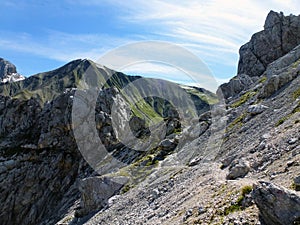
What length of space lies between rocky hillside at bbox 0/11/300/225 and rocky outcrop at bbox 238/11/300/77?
1.00 ft

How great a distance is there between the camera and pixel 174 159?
45.4 m

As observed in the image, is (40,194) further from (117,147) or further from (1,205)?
(117,147)

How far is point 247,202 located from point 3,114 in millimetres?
92083

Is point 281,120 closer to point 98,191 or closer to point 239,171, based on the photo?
point 239,171

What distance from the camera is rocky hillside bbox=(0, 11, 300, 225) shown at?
2016 cm

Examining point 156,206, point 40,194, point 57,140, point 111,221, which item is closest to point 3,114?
point 57,140

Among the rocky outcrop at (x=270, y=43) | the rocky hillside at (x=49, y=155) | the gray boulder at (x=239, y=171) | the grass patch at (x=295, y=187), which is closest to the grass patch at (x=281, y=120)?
the gray boulder at (x=239, y=171)

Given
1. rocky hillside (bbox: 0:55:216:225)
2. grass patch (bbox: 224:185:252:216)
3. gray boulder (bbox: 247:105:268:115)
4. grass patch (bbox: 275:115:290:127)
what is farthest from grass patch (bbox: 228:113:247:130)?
grass patch (bbox: 224:185:252:216)

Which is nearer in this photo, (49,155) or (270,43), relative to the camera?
(49,155)

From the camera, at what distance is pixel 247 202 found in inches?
687

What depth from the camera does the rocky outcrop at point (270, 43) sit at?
279 feet

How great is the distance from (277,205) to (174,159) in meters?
31.0

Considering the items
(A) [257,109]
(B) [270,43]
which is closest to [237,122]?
(A) [257,109]

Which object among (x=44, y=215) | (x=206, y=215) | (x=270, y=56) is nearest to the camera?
(x=206, y=215)
